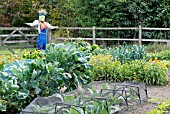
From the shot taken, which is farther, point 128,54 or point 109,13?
point 109,13

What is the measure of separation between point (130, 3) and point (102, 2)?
135 cm

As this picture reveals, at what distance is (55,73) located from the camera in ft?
20.9

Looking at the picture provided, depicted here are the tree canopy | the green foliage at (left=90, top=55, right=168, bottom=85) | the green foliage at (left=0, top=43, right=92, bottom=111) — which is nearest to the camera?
the green foliage at (left=0, top=43, right=92, bottom=111)

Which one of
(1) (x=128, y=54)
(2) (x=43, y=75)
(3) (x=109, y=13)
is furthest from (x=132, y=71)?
(3) (x=109, y=13)

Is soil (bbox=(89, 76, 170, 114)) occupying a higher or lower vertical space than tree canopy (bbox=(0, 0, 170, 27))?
lower

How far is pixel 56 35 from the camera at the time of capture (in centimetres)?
1780

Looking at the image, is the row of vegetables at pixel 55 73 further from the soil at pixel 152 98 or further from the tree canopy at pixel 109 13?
the tree canopy at pixel 109 13

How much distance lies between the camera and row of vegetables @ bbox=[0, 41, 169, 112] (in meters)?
5.75

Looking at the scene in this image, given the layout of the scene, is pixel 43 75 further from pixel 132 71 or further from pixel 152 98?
pixel 132 71

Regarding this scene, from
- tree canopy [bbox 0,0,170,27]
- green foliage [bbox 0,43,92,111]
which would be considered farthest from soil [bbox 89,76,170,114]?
tree canopy [bbox 0,0,170,27]

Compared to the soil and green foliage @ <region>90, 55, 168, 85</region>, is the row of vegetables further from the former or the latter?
the soil

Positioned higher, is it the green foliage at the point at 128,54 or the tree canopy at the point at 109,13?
the tree canopy at the point at 109,13

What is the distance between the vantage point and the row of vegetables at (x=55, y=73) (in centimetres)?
575

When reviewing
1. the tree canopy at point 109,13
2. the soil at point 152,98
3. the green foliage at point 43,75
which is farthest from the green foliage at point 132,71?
the tree canopy at point 109,13
